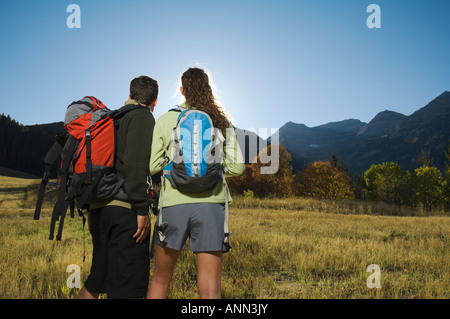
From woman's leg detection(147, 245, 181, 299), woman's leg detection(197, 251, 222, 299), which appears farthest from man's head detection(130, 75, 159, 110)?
woman's leg detection(197, 251, 222, 299)

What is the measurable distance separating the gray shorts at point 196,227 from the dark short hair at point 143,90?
125cm

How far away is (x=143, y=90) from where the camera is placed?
333cm

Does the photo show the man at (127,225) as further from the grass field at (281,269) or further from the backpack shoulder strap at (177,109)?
the grass field at (281,269)

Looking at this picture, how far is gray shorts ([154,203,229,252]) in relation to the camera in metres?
2.68

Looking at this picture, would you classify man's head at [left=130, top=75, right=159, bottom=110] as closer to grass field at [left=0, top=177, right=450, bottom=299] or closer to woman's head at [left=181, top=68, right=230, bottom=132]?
woman's head at [left=181, top=68, right=230, bottom=132]

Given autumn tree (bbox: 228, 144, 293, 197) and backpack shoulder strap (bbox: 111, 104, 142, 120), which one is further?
autumn tree (bbox: 228, 144, 293, 197)

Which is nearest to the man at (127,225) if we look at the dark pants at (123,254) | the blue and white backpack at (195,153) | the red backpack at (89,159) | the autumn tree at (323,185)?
the dark pants at (123,254)

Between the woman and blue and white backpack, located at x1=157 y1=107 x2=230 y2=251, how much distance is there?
2.6 inches

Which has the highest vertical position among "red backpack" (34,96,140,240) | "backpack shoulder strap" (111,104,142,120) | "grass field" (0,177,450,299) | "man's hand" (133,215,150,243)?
"backpack shoulder strap" (111,104,142,120)

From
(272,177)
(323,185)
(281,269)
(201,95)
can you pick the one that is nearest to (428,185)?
(323,185)

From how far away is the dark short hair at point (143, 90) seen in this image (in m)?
3.32
